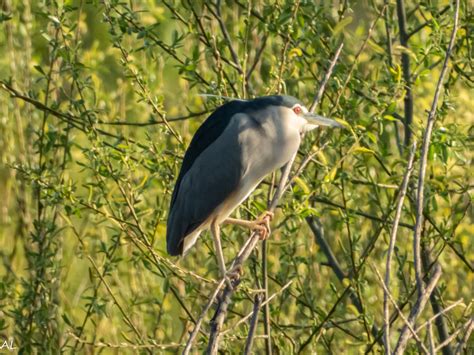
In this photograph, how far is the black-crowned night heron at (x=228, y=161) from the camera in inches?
138

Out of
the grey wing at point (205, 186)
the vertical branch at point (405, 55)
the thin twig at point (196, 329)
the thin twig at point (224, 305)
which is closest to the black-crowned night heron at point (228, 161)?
the grey wing at point (205, 186)

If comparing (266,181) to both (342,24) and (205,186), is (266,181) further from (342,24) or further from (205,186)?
(342,24)

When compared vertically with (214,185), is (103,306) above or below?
below

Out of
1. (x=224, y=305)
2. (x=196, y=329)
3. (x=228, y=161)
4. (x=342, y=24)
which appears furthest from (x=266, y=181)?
(x=196, y=329)

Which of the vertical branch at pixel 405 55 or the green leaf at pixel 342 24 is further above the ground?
the green leaf at pixel 342 24

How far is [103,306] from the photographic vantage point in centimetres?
371

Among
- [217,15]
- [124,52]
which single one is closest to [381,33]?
[217,15]

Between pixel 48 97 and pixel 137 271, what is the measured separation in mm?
951

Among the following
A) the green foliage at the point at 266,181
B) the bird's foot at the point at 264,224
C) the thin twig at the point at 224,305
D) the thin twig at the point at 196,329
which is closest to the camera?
the thin twig at the point at 196,329

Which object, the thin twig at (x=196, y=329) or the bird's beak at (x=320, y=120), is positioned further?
the bird's beak at (x=320, y=120)

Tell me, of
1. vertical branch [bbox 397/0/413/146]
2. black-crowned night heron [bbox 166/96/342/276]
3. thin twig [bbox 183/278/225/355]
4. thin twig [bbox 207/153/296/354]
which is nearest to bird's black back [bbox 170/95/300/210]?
black-crowned night heron [bbox 166/96/342/276]

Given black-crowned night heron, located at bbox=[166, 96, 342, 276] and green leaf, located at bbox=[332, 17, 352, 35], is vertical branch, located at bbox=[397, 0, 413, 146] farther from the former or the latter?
black-crowned night heron, located at bbox=[166, 96, 342, 276]

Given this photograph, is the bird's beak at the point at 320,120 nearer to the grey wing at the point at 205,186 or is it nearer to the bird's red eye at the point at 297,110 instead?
the bird's red eye at the point at 297,110

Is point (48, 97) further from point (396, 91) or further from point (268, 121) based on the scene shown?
point (396, 91)
